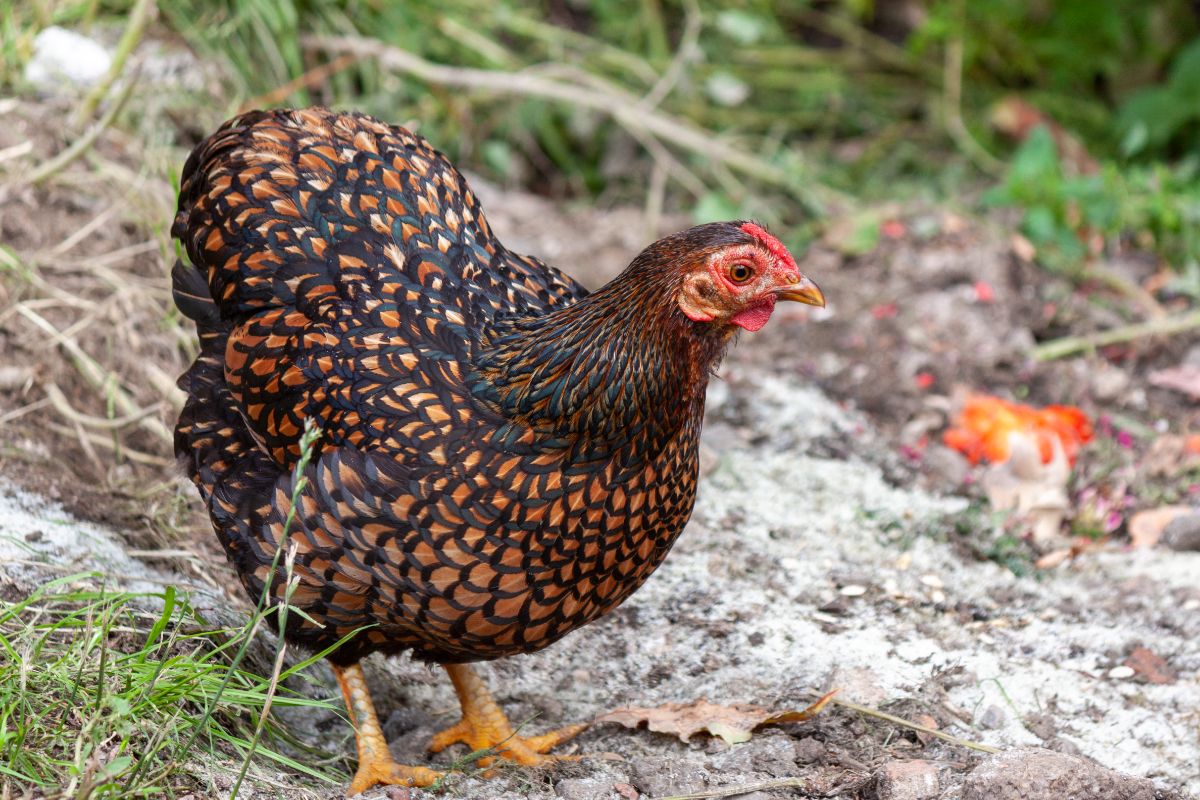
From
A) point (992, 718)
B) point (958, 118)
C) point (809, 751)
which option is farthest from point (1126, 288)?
point (809, 751)

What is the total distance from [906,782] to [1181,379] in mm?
2826

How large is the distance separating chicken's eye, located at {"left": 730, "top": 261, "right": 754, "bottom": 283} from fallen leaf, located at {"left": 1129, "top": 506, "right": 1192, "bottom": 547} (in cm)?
215

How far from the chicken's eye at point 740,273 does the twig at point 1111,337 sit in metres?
2.74

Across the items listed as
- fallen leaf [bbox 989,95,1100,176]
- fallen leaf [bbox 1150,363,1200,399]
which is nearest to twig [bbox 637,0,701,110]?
fallen leaf [bbox 989,95,1100,176]

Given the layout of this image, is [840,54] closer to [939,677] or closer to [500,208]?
[500,208]

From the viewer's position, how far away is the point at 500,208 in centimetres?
616

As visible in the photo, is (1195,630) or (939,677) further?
(1195,630)

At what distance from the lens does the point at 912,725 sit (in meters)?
A: 3.02

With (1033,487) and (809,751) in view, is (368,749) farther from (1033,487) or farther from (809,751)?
(1033,487)

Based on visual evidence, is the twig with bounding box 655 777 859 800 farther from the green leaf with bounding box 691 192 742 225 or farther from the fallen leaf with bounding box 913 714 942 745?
the green leaf with bounding box 691 192 742 225

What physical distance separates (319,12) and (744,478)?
9.52 feet

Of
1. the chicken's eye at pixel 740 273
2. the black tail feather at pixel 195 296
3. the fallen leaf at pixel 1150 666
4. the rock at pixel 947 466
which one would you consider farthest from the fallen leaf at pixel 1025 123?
the black tail feather at pixel 195 296

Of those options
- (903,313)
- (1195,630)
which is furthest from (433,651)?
(903,313)

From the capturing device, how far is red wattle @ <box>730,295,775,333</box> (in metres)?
2.69
